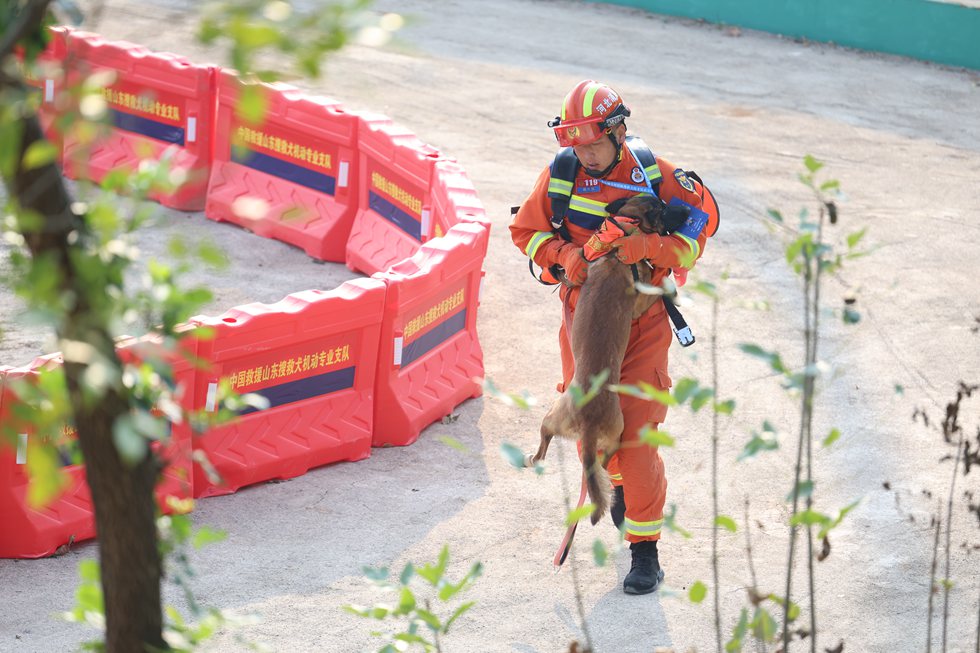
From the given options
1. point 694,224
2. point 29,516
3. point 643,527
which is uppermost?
point 694,224

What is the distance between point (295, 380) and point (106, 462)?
4.80 metres

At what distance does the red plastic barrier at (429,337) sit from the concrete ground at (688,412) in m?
0.19

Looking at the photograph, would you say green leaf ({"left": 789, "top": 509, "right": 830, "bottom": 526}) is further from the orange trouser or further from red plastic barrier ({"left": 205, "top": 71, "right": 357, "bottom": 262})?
red plastic barrier ({"left": 205, "top": 71, "right": 357, "bottom": 262})

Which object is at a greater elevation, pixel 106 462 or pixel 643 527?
pixel 106 462

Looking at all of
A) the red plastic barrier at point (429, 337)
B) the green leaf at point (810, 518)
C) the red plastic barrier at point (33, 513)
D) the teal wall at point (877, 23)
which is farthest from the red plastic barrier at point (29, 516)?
the teal wall at point (877, 23)

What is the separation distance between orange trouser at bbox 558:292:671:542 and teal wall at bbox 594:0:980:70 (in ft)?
40.1

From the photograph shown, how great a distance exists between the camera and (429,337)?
300 inches

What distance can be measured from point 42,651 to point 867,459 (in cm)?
461

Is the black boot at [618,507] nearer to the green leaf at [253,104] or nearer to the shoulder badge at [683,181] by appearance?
the shoulder badge at [683,181]

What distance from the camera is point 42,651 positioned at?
5340mm

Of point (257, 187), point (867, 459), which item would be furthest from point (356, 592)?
point (257, 187)

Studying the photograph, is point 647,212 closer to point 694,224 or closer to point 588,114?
point 694,224

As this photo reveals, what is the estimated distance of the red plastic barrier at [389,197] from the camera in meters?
9.13

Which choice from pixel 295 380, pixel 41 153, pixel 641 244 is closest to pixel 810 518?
pixel 41 153
